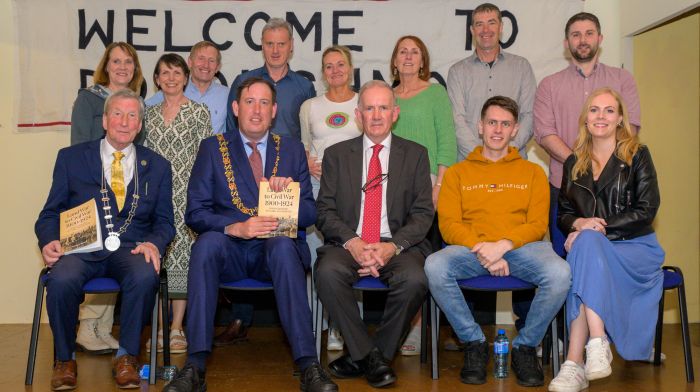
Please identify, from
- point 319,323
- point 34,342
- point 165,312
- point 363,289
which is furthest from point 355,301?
point 34,342

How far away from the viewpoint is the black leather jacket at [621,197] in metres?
4.27

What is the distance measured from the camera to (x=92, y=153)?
435 centimetres

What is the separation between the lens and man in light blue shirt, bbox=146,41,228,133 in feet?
16.8

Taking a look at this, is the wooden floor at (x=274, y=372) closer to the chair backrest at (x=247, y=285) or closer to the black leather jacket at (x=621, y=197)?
the chair backrest at (x=247, y=285)

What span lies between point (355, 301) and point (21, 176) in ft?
10.4

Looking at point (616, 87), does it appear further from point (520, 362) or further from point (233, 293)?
point (233, 293)

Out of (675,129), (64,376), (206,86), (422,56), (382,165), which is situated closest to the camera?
(64,376)

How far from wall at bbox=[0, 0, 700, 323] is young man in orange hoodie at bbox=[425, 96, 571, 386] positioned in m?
1.70

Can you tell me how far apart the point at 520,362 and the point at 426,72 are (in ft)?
6.38

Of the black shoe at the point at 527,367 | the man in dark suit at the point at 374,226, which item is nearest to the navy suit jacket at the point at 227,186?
the man in dark suit at the point at 374,226

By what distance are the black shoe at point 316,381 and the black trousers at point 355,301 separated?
0.27 meters

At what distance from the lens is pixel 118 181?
434cm

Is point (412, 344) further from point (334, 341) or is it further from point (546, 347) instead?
point (546, 347)

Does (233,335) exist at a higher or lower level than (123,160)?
lower
